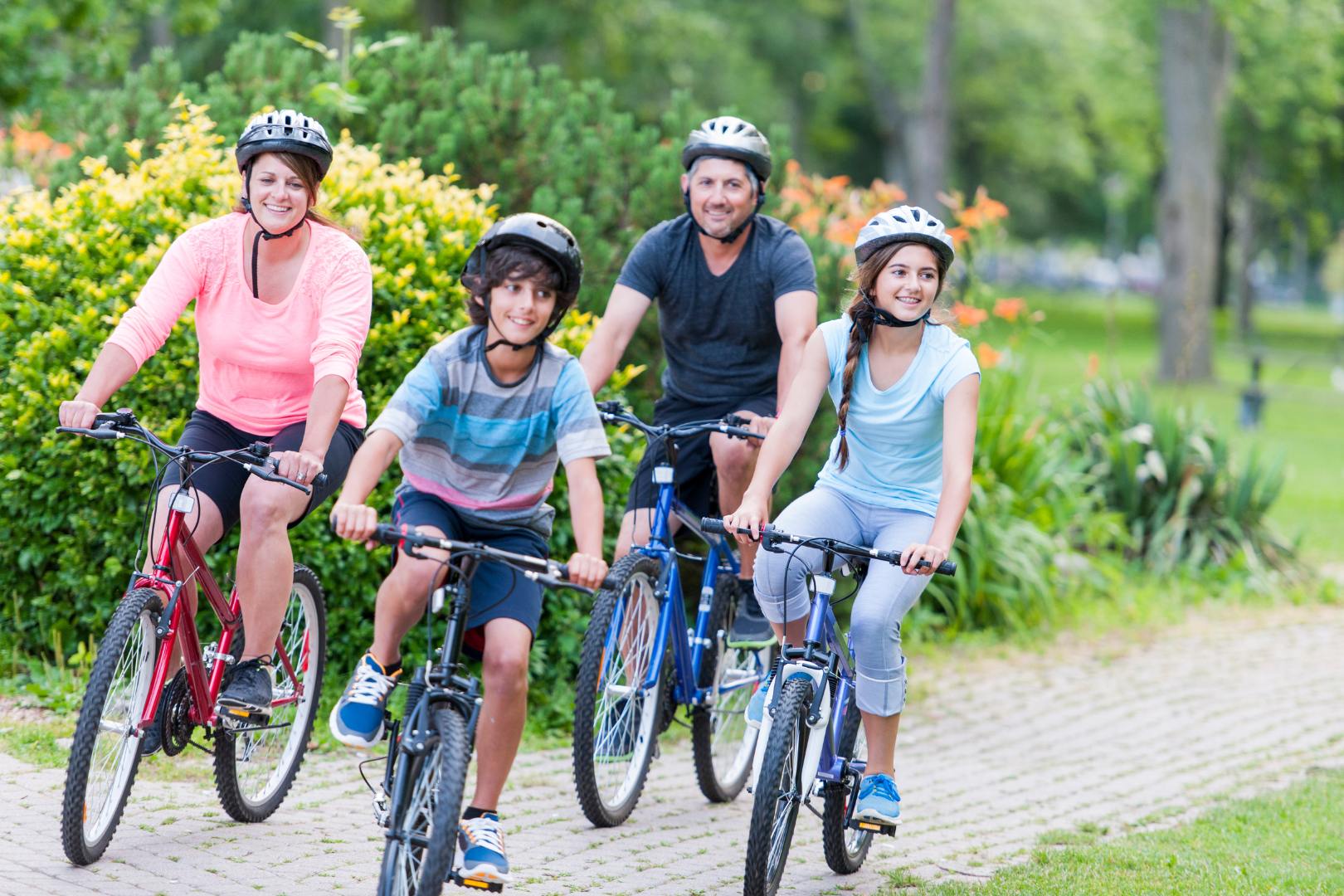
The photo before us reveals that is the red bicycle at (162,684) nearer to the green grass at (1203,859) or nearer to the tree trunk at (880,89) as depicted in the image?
the green grass at (1203,859)

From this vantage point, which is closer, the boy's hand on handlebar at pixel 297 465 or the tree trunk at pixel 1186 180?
the boy's hand on handlebar at pixel 297 465

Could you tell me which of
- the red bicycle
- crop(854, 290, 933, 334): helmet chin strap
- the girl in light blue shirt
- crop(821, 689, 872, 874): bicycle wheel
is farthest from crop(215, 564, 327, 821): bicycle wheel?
crop(854, 290, 933, 334): helmet chin strap

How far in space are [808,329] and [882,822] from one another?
5.85ft

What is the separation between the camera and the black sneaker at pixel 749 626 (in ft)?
20.1

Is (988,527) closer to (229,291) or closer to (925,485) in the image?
(925,485)

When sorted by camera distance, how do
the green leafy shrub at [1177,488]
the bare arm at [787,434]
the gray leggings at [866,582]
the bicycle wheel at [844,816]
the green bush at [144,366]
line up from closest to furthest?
the bare arm at [787,434], the gray leggings at [866,582], the bicycle wheel at [844,816], the green bush at [144,366], the green leafy shrub at [1177,488]

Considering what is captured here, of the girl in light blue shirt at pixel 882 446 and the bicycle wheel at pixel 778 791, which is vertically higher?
the girl in light blue shirt at pixel 882 446

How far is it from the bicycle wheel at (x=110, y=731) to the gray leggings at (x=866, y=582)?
179 cm

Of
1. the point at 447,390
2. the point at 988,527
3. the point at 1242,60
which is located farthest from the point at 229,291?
the point at 1242,60

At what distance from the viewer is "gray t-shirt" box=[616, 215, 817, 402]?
5.98 metres

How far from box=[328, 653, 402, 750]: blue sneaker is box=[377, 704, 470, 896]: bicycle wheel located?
0.70ft

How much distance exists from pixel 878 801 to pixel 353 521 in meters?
1.91

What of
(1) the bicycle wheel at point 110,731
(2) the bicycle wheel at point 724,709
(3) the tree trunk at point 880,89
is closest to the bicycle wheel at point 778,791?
(2) the bicycle wheel at point 724,709

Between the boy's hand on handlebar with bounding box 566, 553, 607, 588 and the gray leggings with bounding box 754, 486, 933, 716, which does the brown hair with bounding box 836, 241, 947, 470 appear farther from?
the boy's hand on handlebar with bounding box 566, 553, 607, 588
